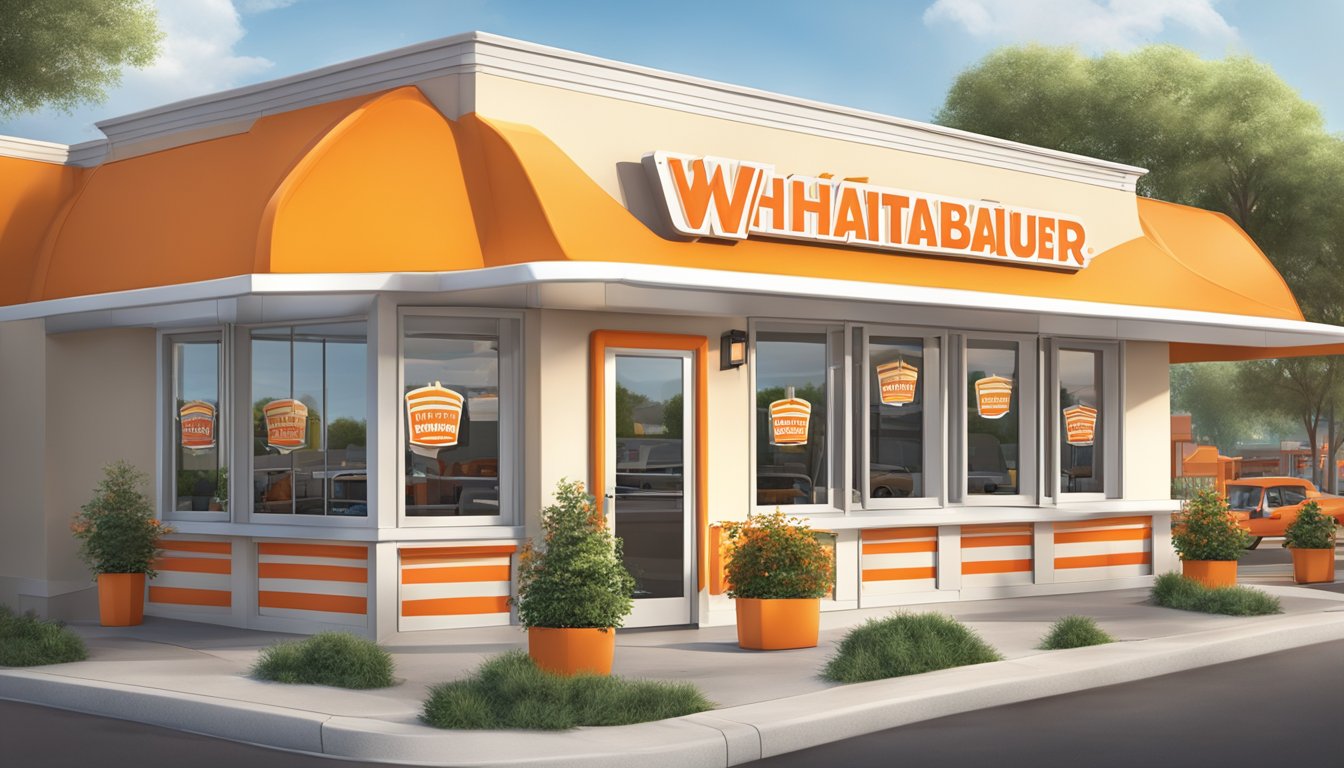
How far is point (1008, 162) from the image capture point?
1599 cm

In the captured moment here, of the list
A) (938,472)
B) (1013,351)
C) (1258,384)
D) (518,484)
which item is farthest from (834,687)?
(1258,384)

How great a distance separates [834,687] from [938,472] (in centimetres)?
567

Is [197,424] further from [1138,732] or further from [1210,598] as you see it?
[1210,598]

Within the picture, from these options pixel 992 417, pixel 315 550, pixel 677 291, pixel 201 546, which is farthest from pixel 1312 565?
pixel 201 546

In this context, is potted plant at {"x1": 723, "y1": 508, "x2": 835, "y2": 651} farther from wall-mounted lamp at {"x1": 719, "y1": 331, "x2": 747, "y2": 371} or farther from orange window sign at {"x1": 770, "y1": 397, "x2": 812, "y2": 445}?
orange window sign at {"x1": 770, "y1": 397, "x2": 812, "y2": 445}

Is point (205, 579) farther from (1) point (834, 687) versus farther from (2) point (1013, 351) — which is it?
(2) point (1013, 351)

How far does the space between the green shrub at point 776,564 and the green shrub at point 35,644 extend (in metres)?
5.35

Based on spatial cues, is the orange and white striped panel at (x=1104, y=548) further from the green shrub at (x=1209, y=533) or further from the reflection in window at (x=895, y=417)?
the reflection in window at (x=895, y=417)

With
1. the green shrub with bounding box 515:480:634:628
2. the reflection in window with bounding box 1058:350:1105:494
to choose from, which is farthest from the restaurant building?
the green shrub with bounding box 515:480:634:628

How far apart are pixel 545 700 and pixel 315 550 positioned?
4362 millimetres

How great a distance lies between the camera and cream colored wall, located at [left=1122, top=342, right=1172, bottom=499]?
55.9ft

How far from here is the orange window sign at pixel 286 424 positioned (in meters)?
12.8

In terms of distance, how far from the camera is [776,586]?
1177 centimetres

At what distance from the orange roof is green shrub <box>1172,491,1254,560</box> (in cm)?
393
